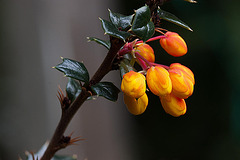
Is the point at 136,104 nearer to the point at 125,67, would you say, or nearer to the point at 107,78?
the point at 125,67

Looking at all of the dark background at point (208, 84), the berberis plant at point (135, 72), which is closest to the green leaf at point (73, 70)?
the berberis plant at point (135, 72)

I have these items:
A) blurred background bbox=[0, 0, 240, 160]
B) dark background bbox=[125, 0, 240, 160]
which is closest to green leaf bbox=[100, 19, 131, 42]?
blurred background bbox=[0, 0, 240, 160]

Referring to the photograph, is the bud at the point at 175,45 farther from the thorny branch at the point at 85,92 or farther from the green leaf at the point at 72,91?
the green leaf at the point at 72,91

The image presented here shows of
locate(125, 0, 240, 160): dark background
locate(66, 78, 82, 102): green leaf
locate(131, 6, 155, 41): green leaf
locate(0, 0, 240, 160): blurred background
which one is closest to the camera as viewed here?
locate(131, 6, 155, 41): green leaf

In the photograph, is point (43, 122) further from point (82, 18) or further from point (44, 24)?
point (82, 18)

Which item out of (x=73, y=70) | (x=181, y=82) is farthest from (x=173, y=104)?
(x=73, y=70)

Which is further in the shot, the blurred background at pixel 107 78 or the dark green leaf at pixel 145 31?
the blurred background at pixel 107 78

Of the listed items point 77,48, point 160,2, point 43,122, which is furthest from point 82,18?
point 160,2

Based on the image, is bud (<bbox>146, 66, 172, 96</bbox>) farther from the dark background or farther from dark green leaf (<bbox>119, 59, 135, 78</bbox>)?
the dark background
